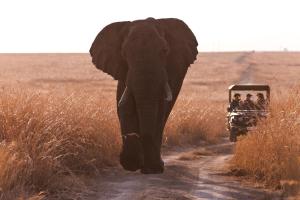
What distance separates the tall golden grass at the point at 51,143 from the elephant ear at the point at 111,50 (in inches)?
43.2

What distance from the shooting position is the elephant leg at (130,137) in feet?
36.1

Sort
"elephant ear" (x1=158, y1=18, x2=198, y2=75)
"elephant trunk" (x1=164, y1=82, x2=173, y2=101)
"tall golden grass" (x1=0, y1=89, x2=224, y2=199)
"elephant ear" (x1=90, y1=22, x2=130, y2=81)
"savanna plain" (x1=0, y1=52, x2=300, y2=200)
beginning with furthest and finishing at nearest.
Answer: "elephant ear" (x1=158, y1=18, x2=198, y2=75) → "elephant ear" (x1=90, y1=22, x2=130, y2=81) → "elephant trunk" (x1=164, y1=82, x2=173, y2=101) → "savanna plain" (x1=0, y1=52, x2=300, y2=200) → "tall golden grass" (x1=0, y1=89, x2=224, y2=199)

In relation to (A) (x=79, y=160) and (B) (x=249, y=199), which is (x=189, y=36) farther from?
(B) (x=249, y=199)

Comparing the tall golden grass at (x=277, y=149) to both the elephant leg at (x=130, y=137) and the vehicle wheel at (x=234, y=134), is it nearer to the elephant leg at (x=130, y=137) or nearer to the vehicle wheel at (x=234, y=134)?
the elephant leg at (x=130, y=137)

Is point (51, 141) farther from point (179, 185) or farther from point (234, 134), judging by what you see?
point (234, 134)

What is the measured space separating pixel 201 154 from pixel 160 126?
4772mm

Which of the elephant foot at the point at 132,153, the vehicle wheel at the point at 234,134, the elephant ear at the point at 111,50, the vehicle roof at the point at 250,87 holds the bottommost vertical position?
the vehicle wheel at the point at 234,134

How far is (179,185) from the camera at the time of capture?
34.0 feet

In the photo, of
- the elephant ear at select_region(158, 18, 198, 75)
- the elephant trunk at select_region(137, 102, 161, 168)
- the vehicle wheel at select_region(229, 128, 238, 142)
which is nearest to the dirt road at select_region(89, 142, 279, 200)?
the elephant trunk at select_region(137, 102, 161, 168)

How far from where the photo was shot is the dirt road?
30.8ft

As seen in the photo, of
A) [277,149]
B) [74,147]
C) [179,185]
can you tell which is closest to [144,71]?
[74,147]

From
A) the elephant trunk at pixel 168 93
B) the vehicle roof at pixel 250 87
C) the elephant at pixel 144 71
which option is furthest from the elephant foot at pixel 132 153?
the vehicle roof at pixel 250 87

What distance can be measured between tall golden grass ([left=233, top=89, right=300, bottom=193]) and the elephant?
169 centimetres

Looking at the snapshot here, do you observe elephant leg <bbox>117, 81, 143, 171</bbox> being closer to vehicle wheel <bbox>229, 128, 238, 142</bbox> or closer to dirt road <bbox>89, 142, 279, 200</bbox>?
dirt road <bbox>89, 142, 279, 200</bbox>
